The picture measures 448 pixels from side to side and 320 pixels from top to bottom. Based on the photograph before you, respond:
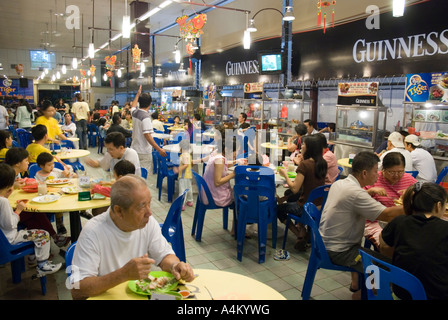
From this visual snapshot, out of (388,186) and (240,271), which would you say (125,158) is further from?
(388,186)

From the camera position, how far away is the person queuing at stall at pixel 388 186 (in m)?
3.42

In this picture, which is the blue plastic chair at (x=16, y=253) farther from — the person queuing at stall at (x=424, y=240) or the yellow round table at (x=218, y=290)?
the person queuing at stall at (x=424, y=240)

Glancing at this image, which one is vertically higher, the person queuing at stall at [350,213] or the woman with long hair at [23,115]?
the woman with long hair at [23,115]

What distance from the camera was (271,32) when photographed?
36.9 ft

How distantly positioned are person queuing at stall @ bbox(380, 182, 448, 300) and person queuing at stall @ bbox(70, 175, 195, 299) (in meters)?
1.31

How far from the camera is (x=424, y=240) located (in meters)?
2.08

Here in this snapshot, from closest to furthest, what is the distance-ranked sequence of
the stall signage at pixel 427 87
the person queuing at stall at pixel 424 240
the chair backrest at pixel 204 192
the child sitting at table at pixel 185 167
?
the person queuing at stall at pixel 424 240 < the chair backrest at pixel 204 192 < the child sitting at table at pixel 185 167 < the stall signage at pixel 427 87

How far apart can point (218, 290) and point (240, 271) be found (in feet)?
7.21

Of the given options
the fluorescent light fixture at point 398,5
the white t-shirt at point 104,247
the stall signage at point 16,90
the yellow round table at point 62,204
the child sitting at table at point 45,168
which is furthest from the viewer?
the stall signage at point 16,90

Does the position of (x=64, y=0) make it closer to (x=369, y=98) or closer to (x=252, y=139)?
(x=252, y=139)

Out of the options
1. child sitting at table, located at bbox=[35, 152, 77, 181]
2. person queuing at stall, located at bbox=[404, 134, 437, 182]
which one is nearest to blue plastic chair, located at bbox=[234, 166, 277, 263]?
child sitting at table, located at bbox=[35, 152, 77, 181]

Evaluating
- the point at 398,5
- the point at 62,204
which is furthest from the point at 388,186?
the point at 62,204

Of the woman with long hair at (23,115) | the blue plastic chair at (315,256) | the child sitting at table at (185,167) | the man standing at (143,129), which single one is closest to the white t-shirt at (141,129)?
the man standing at (143,129)

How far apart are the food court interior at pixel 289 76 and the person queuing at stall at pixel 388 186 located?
684 mm
